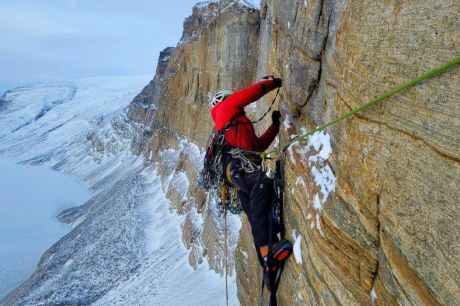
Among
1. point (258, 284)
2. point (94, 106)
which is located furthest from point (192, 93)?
point (94, 106)

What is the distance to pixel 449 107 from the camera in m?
2.64

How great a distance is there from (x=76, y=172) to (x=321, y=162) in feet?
321

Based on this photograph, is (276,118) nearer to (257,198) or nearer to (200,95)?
(257,198)

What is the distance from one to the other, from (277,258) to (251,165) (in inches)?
62.0

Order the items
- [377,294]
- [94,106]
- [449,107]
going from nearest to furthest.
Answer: [449,107], [377,294], [94,106]

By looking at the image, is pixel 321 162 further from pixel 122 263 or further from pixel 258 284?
pixel 122 263

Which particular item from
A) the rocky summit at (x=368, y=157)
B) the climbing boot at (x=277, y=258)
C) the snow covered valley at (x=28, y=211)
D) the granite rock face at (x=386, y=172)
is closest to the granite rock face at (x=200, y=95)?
the rocky summit at (x=368, y=157)

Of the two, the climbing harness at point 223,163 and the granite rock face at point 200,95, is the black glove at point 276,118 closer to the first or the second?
the climbing harness at point 223,163

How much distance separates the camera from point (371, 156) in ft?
12.0

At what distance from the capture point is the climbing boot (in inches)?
236

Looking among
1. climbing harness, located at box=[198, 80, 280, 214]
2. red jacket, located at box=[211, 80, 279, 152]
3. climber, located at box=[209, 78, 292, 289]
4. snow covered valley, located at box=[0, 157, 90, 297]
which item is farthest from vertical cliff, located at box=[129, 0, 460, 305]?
snow covered valley, located at box=[0, 157, 90, 297]

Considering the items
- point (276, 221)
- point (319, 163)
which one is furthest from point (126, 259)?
point (319, 163)

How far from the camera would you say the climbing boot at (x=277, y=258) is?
600 cm

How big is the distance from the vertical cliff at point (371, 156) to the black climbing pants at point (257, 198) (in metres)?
0.34
